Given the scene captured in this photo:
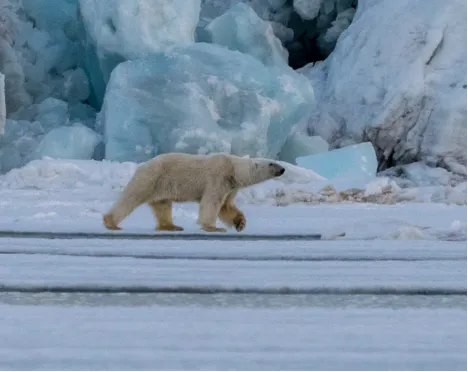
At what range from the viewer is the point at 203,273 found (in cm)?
131

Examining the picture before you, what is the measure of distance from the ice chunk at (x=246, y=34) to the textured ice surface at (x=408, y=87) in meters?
0.84

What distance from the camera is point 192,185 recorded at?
8.29 ft

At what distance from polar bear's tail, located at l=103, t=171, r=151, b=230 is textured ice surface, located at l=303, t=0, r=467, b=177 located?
5505 millimetres

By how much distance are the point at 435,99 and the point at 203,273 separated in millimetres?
6640

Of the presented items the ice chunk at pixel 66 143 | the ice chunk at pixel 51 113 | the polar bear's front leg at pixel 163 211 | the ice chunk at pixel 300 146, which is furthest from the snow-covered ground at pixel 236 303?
the ice chunk at pixel 51 113

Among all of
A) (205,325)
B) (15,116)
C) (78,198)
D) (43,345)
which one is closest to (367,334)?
(205,325)

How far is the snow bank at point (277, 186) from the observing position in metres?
4.74

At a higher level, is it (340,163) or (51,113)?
(51,113)

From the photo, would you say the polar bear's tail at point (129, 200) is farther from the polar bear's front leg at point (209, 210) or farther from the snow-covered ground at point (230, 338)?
the snow-covered ground at point (230, 338)

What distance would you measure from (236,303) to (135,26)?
6724mm

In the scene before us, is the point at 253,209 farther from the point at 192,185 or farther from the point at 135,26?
the point at 135,26

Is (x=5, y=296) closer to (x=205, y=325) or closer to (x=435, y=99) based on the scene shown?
(x=205, y=325)

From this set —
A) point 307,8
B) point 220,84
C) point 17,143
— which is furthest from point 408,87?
point 17,143

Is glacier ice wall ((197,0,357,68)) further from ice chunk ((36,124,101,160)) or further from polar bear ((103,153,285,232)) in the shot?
polar bear ((103,153,285,232))
